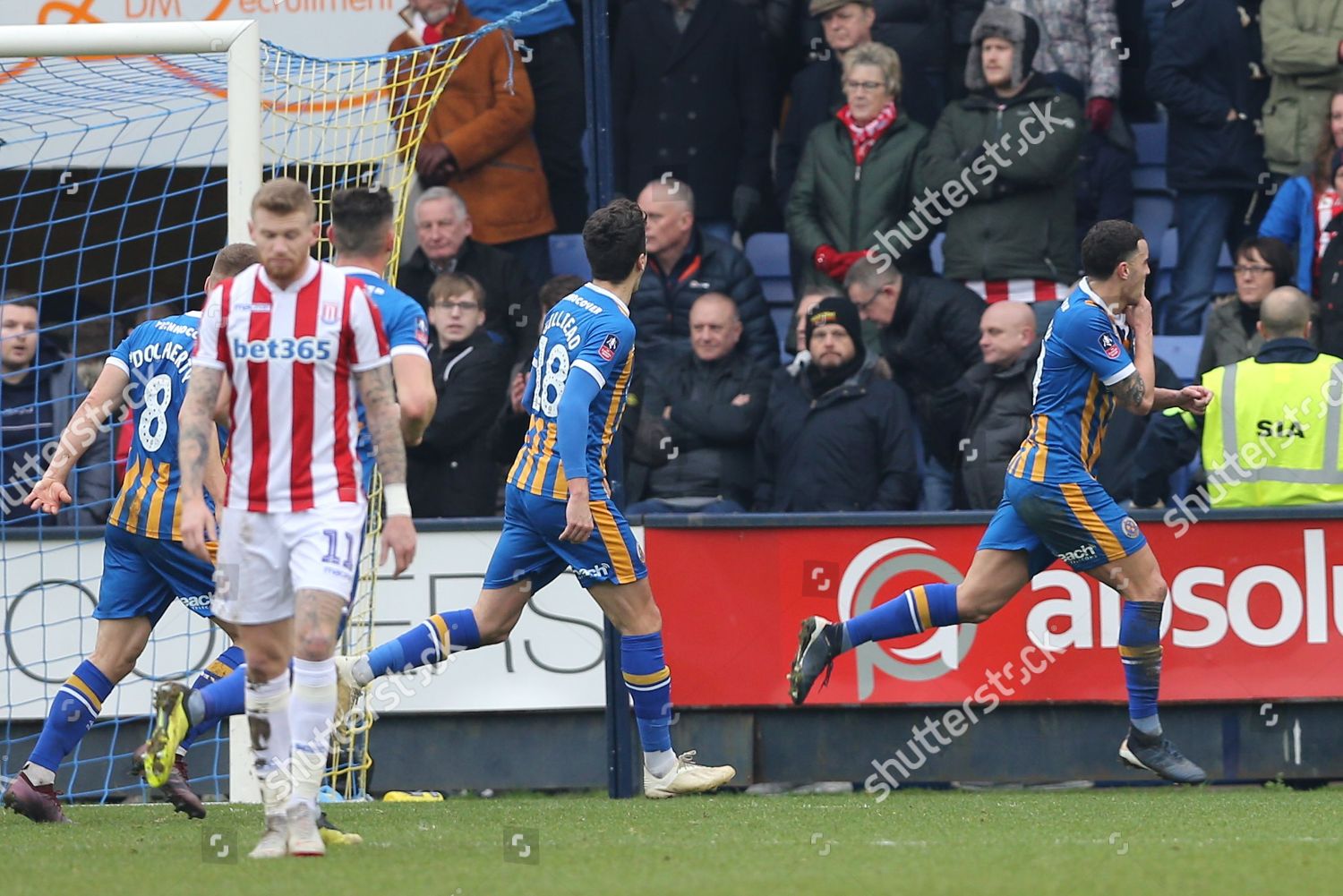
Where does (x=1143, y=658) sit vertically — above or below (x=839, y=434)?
below

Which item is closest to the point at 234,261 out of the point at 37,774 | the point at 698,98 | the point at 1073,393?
the point at 37,774

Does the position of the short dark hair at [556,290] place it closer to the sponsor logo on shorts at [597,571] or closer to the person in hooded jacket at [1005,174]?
the sponsor logo on shorts at [597,571]

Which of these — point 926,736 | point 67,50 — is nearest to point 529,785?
point 926,736

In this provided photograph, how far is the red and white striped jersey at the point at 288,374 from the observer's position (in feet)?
17.4

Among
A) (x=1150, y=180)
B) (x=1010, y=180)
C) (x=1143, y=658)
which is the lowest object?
(x=1143, y=658)

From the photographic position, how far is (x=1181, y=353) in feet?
34.2

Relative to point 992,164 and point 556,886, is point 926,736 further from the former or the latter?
point 556,886

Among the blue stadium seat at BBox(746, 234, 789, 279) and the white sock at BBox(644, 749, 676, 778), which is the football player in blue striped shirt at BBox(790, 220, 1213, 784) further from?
the blue stadium seat at BBox(746, 234, 789, 279)

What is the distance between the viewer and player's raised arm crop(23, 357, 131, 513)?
6805 mm

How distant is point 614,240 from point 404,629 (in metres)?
2.57

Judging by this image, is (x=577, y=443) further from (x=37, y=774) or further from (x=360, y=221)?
(x=37, y=774)

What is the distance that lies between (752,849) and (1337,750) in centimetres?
365

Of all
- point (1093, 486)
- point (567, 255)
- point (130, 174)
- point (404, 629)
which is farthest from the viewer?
point (567, 255)

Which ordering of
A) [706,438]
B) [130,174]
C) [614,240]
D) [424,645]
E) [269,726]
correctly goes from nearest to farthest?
[269,726] → [614,240] → [424,645] → [706,438] → [130,174]
